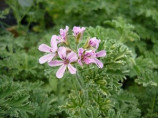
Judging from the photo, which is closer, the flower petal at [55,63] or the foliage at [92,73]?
the flower petal at [55,63]

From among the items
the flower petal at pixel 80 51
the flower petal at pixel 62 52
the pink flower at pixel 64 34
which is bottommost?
the flower petal at pixel 80 51

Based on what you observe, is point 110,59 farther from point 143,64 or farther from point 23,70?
point 23,70

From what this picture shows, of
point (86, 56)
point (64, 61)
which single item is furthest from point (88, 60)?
point (64, 61)

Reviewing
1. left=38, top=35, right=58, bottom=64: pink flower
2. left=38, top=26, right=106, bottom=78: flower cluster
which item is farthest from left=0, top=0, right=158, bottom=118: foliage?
left=38, top=35, right=58, bottom=64: pink flower

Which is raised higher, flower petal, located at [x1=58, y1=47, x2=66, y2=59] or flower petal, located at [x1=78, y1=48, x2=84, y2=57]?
flower petal, located at [x1=58, y1=47, x2=66, y2=59]

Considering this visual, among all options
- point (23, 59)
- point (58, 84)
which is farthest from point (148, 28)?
point (23, 59)

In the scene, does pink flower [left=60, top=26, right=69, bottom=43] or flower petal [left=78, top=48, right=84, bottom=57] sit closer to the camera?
flower petal [left=78, top=48, right=84, bottom=57]

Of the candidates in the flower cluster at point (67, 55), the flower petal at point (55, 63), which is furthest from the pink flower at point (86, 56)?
the flower petal at point (55, 63)

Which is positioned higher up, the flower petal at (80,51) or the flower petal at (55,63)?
the flower petal at (80,51)

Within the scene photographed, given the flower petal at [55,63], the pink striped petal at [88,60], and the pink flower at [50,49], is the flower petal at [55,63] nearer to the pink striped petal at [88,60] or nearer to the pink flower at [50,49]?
the pink flower at [50,49]

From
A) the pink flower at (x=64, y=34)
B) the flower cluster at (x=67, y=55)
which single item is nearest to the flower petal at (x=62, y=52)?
the flower cluster at (x=67, y=55)

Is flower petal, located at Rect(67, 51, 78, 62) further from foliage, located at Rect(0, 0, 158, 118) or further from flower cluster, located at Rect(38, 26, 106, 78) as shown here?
foliage, located at Rect(0, 0, 158, 118)
